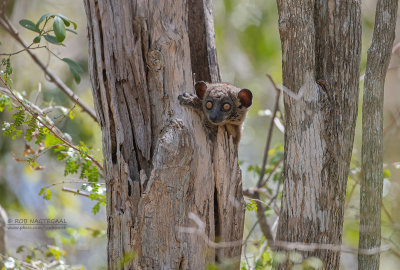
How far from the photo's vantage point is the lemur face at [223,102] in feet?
17.7

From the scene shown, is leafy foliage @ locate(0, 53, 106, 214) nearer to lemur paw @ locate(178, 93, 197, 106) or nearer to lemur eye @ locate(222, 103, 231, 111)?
lemur paw @ locate(178, 93, 197, 106)

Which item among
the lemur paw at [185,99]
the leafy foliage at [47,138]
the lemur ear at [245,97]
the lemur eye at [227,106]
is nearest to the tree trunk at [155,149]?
the lemur paw at [185,99]

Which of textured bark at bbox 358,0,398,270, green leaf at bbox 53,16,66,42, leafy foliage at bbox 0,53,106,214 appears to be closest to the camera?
textured bark at bbox 358,0,398,270

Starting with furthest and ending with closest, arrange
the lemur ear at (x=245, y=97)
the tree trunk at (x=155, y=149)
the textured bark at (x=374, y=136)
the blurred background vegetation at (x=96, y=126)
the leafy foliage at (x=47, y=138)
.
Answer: the blurred background vegetation at (x=96, y=126) → the lemur ear at (x=245, y=97) → the leafy foliage at (x=47, y=138) → the tree trunk at (x=155, y=149) → the textured bark at (x=374, y=136)

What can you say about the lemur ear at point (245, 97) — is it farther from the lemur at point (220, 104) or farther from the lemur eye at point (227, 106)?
the lemur eye at point (227, 106)

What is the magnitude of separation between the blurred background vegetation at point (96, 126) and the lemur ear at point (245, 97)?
1.70m

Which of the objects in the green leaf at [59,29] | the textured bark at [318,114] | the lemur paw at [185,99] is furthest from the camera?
the green leaf at [59,29]

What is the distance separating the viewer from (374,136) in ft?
13.7

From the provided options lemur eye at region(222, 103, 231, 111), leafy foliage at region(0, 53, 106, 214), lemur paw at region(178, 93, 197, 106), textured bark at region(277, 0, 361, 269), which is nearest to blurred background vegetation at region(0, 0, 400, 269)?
leafy foliage at region(0, 53, 106, 214)

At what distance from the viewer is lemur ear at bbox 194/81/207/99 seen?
17.7 feet

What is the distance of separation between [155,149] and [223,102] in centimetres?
162

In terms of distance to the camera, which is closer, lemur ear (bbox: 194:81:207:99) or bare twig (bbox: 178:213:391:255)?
bare twig (bbox: 178:213:391:255)

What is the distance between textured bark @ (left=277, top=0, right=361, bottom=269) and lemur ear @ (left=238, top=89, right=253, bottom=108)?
1.64 meters

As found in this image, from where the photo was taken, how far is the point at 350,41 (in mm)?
4398
